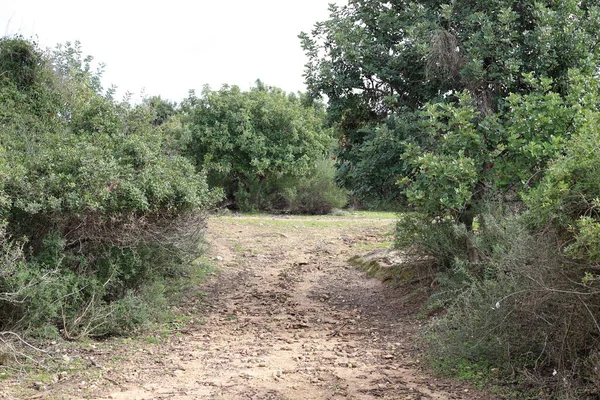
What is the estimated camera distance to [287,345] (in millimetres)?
7512

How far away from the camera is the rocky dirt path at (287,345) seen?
5.63m

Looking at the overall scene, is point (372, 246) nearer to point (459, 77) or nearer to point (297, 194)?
point (459, 77)

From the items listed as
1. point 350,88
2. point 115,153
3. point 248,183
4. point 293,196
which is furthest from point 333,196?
point 115,153

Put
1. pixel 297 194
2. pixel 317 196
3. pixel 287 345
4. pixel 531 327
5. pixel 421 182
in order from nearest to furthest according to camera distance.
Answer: pixel 531 327, pixel 287 345, pixel 421 182, pixel 317 196, pixel 297 194

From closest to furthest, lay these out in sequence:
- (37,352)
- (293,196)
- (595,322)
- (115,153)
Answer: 1. (595,322)
2. (37,352)
3. (115,153)
4. (293,196)

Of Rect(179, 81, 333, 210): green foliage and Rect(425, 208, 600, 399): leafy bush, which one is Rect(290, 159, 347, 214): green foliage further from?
Rect(425, 208, 600, 399): leafy bush

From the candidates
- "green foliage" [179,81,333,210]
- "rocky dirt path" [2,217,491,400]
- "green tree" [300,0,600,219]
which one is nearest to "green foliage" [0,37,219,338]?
"rocky dirt path" [2,217,491,400]

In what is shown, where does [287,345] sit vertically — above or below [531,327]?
below

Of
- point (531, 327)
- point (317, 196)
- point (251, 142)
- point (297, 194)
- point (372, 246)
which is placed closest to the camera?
point (531, 327)

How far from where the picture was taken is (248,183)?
84.9 ft

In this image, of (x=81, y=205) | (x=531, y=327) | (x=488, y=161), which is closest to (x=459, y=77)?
(x=488, y=161)

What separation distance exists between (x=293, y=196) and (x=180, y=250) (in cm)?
1551

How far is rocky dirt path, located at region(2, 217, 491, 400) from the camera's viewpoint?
5.63 metres

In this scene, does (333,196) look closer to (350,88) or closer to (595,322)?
(350,88)
